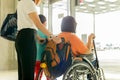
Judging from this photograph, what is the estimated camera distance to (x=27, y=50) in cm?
198

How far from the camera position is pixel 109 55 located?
14.8m

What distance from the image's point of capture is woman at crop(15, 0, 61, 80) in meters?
1.98

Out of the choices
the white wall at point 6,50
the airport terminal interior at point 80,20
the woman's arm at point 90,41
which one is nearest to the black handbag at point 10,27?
the woman's arm at point 90,41

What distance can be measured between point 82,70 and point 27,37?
0.87 metres

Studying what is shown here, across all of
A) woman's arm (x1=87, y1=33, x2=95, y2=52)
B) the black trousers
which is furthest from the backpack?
the black trousers

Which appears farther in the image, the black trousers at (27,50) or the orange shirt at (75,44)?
the orange shirt at (75,44)

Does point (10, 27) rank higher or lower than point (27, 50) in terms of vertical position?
higher

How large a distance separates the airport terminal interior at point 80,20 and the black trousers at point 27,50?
3346mm

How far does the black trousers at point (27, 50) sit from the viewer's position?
1975 mm

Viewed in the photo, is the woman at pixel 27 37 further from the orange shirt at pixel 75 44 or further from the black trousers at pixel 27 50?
the orange shirt at pixel 75 44

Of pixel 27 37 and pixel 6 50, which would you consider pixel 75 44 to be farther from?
pixel 6 50

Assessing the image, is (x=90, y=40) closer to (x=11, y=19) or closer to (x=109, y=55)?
(x=11, y=19)

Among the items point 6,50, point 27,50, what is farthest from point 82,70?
point 6,50

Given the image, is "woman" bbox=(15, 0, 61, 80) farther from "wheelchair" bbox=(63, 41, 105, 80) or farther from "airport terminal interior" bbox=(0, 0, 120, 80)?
"airport terminal interior" bbox=(0, 0, 120, 80)
